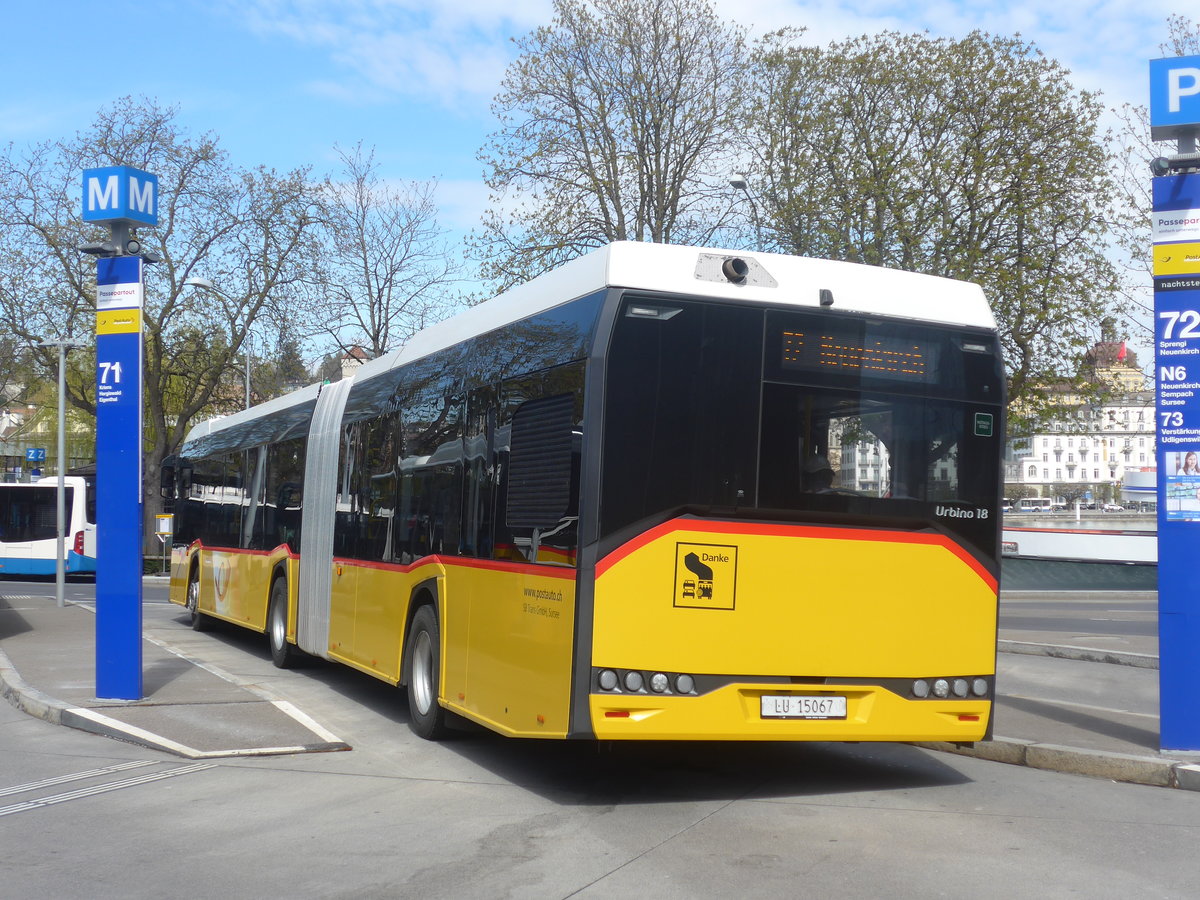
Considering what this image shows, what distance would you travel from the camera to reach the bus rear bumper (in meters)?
7.38

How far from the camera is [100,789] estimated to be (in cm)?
820

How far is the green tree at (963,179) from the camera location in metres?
31.2

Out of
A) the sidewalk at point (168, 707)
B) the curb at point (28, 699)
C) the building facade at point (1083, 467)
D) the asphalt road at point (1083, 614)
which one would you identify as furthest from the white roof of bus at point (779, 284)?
the building facade at point (1083, 467)

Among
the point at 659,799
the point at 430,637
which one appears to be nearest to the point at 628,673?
the point at 659,799

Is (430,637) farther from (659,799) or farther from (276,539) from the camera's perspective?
(276,539)

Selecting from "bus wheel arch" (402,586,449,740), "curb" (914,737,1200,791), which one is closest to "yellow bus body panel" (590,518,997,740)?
"curb" (914,737,1200,791)

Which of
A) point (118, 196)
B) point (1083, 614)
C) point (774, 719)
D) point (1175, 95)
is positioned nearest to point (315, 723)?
point (774, 719)

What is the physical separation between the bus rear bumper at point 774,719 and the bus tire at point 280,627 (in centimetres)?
821

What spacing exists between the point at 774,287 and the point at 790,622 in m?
2.00

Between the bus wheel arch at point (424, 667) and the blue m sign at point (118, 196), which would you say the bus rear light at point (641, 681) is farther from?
the blue m sign at point (118, 196)

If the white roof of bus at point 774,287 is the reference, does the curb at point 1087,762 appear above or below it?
below

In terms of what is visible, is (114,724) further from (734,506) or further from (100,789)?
(734,506)

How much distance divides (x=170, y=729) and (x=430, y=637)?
85.4 inches

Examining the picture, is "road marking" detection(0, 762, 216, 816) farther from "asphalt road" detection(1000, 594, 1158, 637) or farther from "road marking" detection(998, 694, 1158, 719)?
"asphalt road" detection(1000, 594, 1158, 637)
